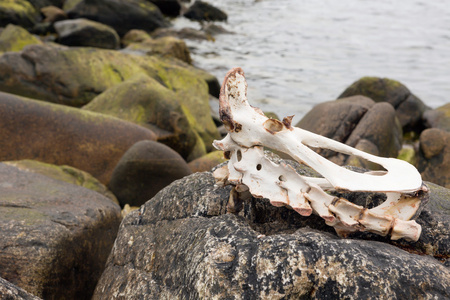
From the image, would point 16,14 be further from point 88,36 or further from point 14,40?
point 14,40

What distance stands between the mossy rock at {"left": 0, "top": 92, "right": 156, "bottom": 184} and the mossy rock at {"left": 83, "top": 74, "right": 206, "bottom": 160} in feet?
2.47

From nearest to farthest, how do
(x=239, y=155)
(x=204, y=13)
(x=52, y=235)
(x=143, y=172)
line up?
(x=239, y=155)
(x=52, y=235)
(x=143, y=172)
(x=204, y=13)

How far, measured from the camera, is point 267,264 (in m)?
2.31

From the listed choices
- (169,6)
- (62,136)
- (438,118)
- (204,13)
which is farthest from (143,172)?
(169,6)

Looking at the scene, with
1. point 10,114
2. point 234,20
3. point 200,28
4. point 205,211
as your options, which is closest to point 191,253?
point 205,211

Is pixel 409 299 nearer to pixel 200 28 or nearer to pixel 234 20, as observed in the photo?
pixel 200 28

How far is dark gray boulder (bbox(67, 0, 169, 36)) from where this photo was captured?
19.3 m

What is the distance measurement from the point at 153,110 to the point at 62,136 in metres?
1.65

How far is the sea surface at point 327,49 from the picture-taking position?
13.8 m

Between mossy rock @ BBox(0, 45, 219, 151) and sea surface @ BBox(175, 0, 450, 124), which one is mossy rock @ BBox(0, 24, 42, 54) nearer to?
mossy rock @ BBox(0, 45, 219, 151)

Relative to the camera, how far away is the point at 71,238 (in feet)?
11.8

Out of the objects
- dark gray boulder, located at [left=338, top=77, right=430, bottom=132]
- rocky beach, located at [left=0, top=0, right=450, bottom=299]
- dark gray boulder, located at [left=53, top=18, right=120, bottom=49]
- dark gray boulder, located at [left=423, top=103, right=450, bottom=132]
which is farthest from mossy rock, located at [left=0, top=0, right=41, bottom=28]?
dark gray boulder, located at [left=423, top=103, right=450, bottom=132]

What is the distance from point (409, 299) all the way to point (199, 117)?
26.1 ft

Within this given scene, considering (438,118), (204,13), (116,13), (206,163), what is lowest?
(204,13)
